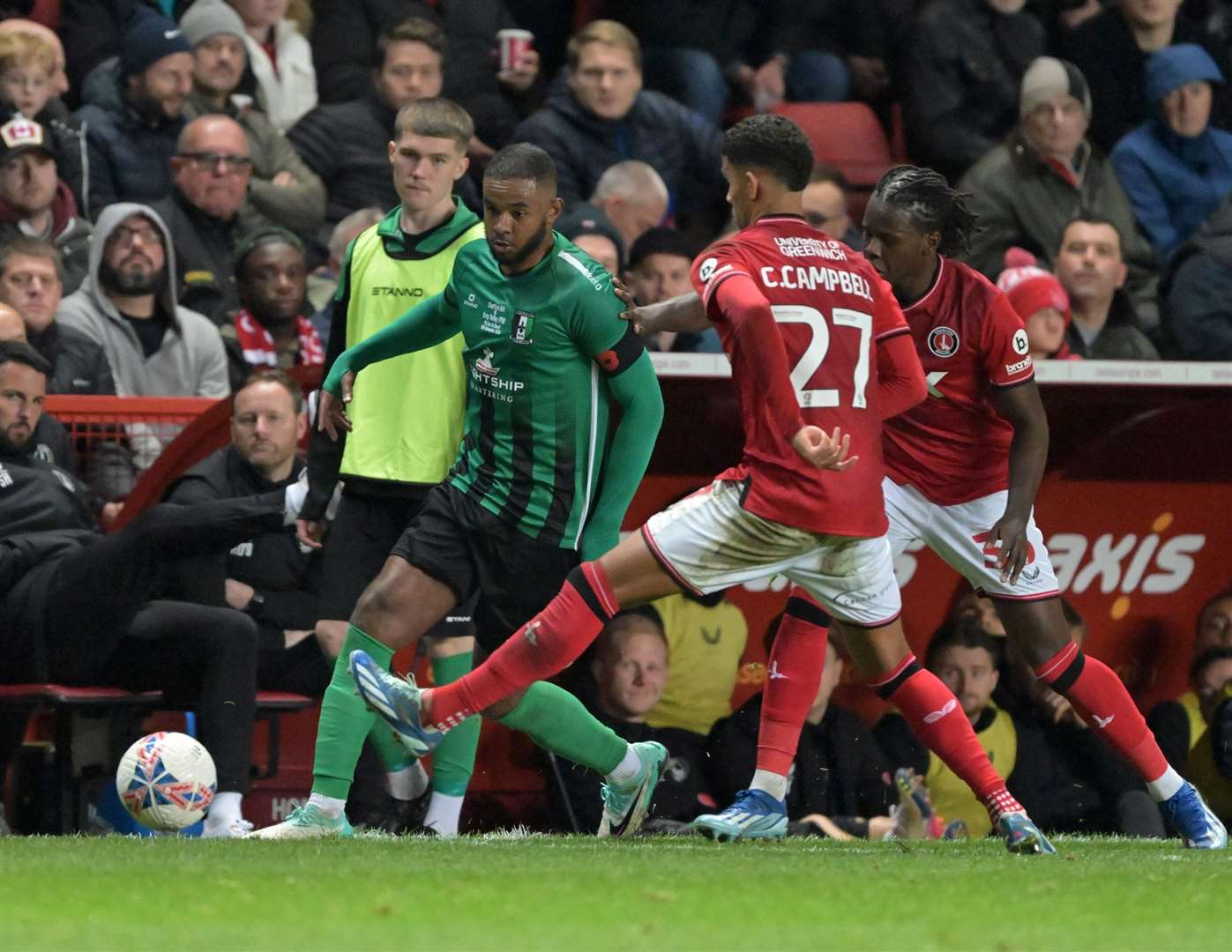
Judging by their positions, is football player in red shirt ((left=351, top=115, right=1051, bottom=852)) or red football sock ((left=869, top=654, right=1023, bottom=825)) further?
red football sock ((left=869, top=654, right=1023, bottom=825))

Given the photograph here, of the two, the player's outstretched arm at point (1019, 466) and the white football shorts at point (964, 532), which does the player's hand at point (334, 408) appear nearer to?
the white football shorts at point (964, 532)

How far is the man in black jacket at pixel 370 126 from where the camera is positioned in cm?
1249

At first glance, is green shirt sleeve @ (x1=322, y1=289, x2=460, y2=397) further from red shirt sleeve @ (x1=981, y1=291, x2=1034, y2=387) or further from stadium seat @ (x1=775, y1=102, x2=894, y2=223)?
stadium seat @ (x1=775, y1=102, x2=894, y2=223)

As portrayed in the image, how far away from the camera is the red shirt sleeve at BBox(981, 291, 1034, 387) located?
769 cm

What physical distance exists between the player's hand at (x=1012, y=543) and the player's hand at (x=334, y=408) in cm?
215

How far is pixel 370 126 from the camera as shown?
12.6 meters

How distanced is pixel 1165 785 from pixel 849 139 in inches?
291

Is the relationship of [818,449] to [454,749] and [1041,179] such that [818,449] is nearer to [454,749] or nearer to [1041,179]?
[454,749]

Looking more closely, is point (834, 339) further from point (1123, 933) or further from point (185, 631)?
point (185, 631)

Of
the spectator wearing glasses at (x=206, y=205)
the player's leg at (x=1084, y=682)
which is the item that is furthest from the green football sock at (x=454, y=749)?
the spectator wearing glasses at (x=206, y=205)

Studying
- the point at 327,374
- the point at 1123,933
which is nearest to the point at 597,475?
the point at 327,374

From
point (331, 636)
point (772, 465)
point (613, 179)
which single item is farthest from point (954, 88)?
point (772, 465)

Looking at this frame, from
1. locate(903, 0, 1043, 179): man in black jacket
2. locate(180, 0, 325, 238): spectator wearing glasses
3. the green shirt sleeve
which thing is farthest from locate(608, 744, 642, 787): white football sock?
locate(903, 0, 1043, 179): man in black jacket

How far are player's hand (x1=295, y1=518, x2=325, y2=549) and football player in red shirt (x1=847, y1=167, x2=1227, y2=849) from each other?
6.69 ft
